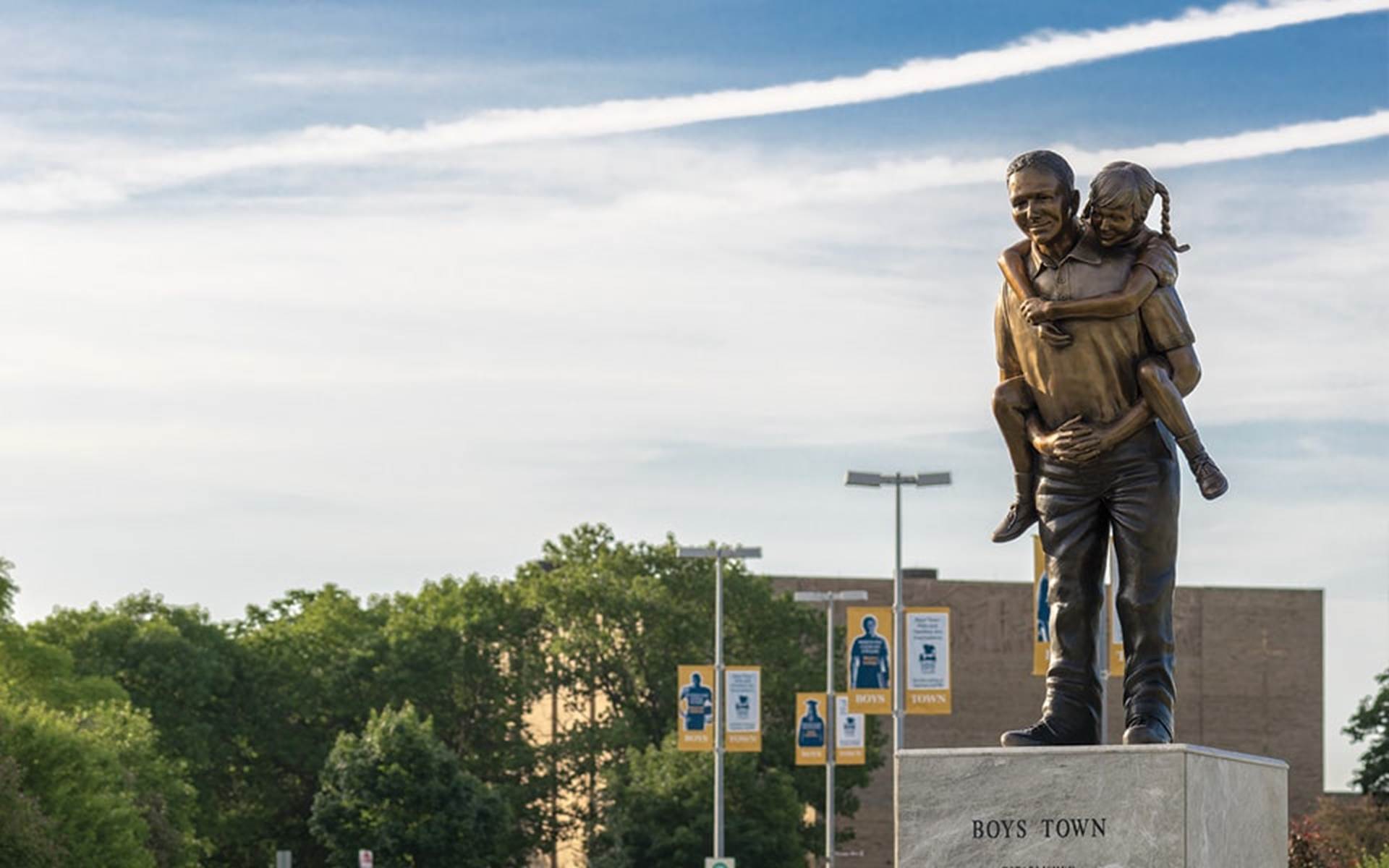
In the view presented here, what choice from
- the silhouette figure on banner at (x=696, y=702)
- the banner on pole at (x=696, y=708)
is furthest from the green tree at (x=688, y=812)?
the silhouette figure on banner at (x=696, y=702)

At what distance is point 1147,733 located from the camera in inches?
548

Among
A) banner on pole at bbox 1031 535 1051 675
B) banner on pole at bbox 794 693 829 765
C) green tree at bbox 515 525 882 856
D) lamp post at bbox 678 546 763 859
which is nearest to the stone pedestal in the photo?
banner on pole at bbox 1031 535 1051 675

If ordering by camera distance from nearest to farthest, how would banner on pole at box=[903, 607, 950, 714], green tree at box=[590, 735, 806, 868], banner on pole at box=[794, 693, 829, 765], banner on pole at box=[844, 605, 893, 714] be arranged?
banner on pole at box=[903, 607, 950, 714] < banner on pole at box=[844, 605, 893, 714] < banner on pole at box=[794, 693, 829, 765] < green tree at box=[590, 735, 806, 868]

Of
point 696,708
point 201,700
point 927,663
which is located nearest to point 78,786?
point 696,708

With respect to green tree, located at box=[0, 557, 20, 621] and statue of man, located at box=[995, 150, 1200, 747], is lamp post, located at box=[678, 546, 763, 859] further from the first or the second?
statue of man, located at box=[995, 150, 1200, 747]

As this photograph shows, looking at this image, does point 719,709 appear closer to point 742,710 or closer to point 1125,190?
point 742,710

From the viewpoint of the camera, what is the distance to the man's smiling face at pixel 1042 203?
551 inches

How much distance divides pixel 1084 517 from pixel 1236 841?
1.89 meters

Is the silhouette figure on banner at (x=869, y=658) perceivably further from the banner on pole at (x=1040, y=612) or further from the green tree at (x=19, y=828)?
the green tree at (x=19, y=828)

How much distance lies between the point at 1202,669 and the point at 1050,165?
260 ft

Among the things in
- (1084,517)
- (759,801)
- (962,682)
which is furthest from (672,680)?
(1084,517)

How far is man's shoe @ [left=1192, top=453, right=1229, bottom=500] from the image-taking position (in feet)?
46.0

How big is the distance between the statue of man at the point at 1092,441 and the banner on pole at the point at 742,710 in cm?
4250

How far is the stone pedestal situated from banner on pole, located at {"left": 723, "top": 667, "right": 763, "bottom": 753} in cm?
4329
